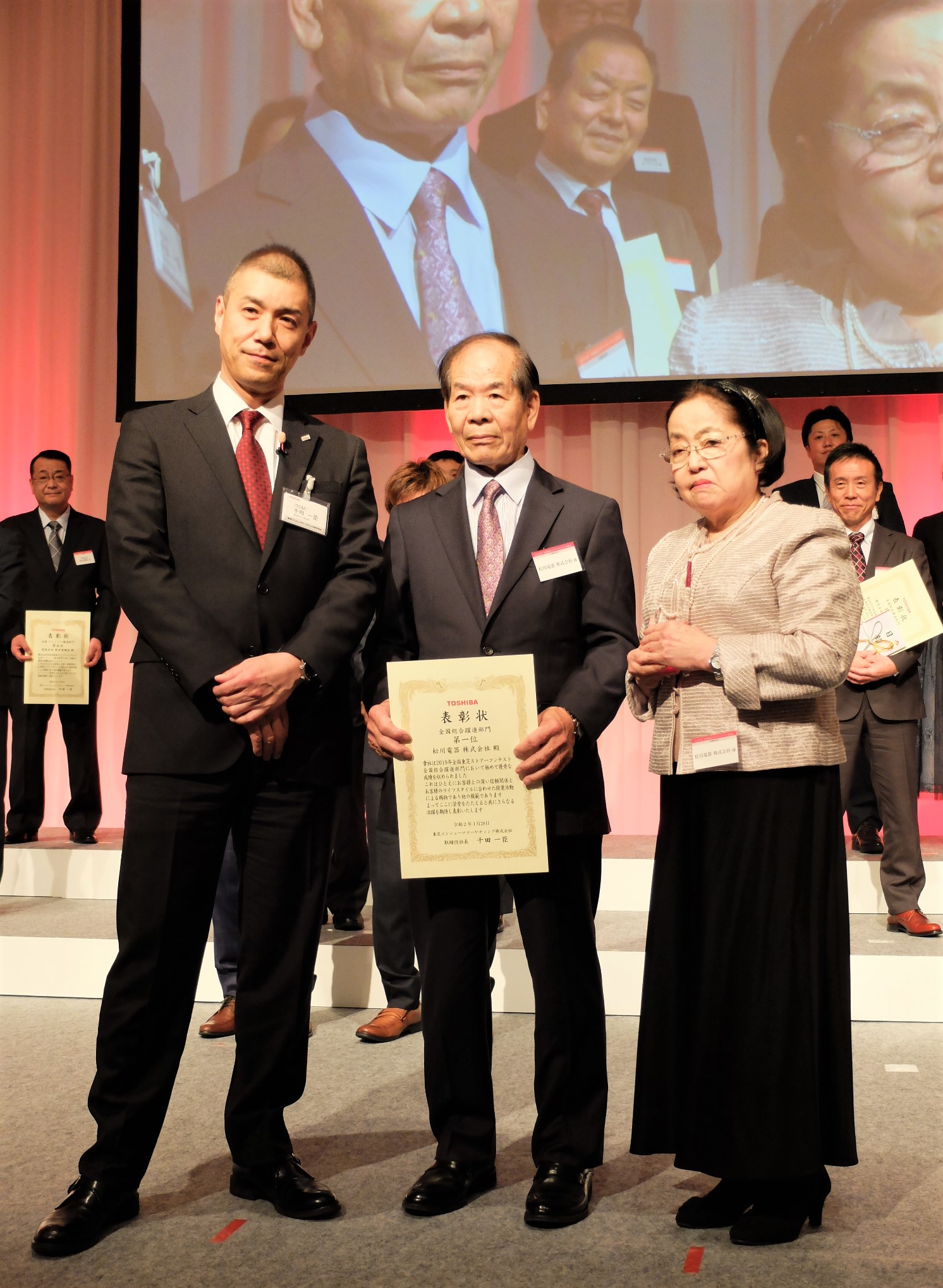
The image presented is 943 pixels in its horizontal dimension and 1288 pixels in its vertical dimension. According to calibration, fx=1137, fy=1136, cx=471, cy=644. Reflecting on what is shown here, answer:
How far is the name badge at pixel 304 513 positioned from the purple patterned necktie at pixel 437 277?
11.6ft

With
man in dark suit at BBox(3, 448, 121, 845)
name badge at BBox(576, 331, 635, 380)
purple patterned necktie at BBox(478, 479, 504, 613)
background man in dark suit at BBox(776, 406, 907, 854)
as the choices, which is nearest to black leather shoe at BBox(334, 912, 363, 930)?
man in dark suit at BBox(3, 448, 121, 845)

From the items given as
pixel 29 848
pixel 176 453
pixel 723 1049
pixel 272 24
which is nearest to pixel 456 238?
pixel 272 24

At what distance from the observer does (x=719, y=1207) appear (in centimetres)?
202

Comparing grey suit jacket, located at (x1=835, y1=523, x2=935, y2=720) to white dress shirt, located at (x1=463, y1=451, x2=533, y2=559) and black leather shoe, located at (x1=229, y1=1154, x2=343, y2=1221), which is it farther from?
black leather shoe, located at (x1=229, y1=1154, x2=343, y2=1221)

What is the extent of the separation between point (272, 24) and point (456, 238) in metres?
1.48

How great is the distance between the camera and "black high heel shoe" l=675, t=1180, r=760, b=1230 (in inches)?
79.0

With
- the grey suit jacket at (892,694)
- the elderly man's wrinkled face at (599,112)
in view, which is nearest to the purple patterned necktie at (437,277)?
the elderly man's wrinkled face at (599,112)

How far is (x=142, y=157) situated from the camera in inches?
230

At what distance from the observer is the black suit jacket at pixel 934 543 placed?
15.0ft

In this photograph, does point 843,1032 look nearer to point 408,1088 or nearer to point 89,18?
point 408,1088

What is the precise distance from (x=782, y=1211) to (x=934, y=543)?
10.9 ft

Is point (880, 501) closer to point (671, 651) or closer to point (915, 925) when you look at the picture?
point (915, 925)

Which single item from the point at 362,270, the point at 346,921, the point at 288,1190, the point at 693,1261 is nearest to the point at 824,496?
the point at 346,921

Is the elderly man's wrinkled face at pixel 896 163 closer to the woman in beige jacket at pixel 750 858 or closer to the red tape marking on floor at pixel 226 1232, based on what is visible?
the woman in beige jacket at pixel 750 858
